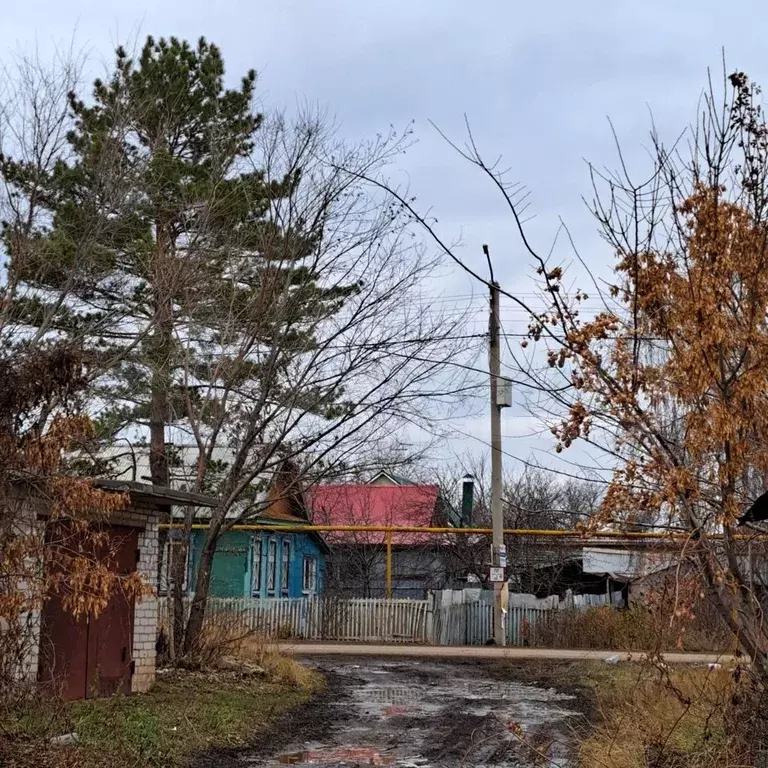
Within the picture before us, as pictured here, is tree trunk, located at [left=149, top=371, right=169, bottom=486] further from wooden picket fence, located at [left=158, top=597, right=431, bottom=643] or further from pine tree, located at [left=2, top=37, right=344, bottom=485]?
wooden picket fence, located at [left=158, top=597, right=431, bottom=643]

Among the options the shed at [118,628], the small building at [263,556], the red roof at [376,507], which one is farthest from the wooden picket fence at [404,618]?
the red roof at [376,507]

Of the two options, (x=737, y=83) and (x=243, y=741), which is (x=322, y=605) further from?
(x=737, y=83)

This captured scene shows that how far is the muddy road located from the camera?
1068 centimetres

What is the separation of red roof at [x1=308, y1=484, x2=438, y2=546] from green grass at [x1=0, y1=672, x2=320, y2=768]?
2718 cm

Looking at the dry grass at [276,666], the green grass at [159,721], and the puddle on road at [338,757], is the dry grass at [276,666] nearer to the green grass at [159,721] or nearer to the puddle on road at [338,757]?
the green grass at [159,721]

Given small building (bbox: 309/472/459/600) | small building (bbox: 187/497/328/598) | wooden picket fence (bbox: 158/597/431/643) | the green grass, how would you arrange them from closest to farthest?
the green grass → wooden picket fence (bbox: 158/597/431/643) → small building (bbox: 187/497/328/598) → small building (bbox: 309/472/459/600)

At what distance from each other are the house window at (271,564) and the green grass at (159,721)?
19.2 meters

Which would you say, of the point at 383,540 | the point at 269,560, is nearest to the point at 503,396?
the point at 269,560

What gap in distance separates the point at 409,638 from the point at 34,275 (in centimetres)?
1594

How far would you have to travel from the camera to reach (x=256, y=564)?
34344 millimetres

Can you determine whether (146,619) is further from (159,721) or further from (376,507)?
(376,507)

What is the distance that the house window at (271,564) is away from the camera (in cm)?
3528

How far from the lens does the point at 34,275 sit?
14227mm

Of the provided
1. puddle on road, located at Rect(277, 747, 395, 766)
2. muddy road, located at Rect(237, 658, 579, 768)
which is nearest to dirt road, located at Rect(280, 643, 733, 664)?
muddy road, located at Rect(237, 658, 579, 768)
